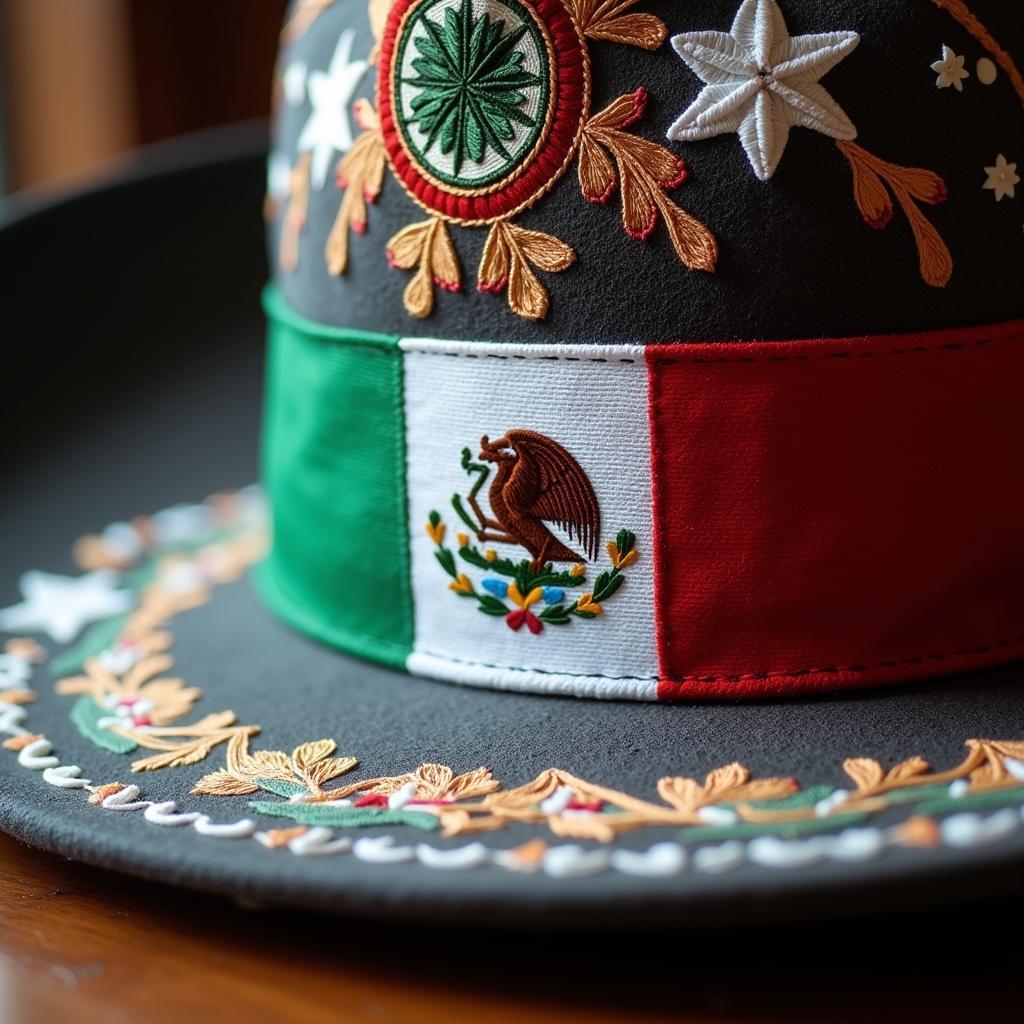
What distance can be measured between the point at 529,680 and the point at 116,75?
4.19 feet

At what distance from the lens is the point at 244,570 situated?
1261mm

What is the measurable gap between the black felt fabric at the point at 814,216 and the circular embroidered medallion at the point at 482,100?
0.7 inches

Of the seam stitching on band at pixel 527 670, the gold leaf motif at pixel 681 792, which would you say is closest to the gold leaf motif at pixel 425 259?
the seam stitching on band at pixel 527 670

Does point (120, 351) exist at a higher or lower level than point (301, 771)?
higher

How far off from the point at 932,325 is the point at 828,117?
0.14 meters

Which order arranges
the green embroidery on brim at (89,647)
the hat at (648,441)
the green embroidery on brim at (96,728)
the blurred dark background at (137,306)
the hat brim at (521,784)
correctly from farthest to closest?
1. the blurred dark background at (137,306)
2. the green embroidery on brim at (89,647)
3. the green embroidery on brim at (96,728)
4. the hat at (648,441)
5. the hat brim at (521,784)

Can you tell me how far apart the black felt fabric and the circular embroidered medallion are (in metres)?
0.02

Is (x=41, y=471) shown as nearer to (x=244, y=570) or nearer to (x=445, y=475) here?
(x=244, y=570)

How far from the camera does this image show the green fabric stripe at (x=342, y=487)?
92cm

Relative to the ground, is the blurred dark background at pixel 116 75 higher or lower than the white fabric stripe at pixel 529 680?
higher

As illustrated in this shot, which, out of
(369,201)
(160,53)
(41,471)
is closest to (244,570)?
(41,471)

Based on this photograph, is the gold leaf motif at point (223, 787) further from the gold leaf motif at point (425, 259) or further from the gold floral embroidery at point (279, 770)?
the gold leaf motif at point (425, 259)

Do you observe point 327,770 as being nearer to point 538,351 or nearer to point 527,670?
point 527,670

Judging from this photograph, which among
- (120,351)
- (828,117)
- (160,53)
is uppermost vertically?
(160,53)
